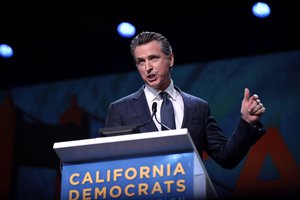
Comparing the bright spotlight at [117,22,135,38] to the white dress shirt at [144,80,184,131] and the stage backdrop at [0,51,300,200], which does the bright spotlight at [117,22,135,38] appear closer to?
the stage backdrop at [0,51,300,200]

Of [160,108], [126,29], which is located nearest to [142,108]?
[160,108]

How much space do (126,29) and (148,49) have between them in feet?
6.13

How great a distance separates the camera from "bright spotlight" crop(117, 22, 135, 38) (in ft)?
14.7

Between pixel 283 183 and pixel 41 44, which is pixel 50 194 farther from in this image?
pixel 283 183

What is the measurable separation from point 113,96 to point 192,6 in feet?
2.99

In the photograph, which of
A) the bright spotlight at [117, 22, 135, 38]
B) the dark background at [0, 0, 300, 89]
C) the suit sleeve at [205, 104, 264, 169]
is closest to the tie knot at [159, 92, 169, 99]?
the suit sleeve at [205, 104, 264, 169]

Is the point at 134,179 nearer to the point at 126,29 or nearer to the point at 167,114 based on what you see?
the point at 167,114

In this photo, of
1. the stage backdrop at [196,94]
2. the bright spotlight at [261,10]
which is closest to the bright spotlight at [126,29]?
the stage backdrop at [196,94]

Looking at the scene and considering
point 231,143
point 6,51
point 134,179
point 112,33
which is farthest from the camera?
point 6,51

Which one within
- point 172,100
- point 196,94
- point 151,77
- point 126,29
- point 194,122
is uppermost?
point 126,29

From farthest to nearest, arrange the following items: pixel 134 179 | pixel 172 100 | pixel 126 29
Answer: pixel 126 29, pixel 172 100, pixel 134 179

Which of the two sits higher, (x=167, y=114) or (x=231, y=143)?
(x=167, y=114)

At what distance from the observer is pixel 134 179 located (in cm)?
178

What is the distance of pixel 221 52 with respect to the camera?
4.27 m
